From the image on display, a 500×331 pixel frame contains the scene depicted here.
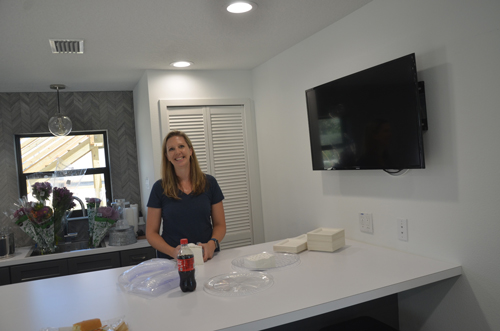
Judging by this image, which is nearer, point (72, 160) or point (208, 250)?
point (208, 250)

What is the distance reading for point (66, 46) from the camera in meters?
2.60

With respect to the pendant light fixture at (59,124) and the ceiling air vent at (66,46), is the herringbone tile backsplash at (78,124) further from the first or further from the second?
the ceiling air vent at (66,46)

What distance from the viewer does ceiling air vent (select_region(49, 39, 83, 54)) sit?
8.23ft

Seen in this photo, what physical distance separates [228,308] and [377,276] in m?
0.72

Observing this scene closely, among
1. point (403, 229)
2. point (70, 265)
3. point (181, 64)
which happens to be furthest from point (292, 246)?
point (70, 265)

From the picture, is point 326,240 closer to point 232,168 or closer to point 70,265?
point 232,168

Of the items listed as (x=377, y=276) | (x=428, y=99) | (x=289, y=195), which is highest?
(x=428, y=99)

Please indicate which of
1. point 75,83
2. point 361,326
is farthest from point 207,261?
point 75,83

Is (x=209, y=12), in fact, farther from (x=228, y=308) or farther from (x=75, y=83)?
(x=75, y=83)

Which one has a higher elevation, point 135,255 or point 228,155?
point 228,155

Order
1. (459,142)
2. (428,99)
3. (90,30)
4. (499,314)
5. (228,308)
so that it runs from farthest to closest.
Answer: (90,30), (428,99), (459,142), (499,314), (228,308)

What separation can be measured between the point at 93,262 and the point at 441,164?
2.84m

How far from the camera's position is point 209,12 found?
2217 mm

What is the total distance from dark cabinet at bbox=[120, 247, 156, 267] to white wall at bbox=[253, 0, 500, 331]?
1664 mm
